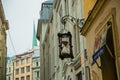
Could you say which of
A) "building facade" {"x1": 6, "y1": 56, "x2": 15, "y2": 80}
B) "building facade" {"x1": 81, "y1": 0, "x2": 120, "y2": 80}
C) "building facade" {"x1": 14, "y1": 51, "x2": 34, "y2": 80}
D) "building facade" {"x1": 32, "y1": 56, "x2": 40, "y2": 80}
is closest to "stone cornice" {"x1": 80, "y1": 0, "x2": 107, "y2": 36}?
"building facade" {"x1": 81, "y1": 0, "x2": 120, "y2": 80}

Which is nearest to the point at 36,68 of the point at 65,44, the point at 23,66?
the point at 23,66

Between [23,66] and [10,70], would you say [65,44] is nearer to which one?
[23,66]

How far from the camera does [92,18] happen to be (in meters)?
9.03

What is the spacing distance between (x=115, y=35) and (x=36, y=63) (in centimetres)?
6869

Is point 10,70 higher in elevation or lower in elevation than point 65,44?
lower

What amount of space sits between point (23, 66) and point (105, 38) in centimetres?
7818

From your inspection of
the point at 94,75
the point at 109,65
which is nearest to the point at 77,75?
the point at 94,75

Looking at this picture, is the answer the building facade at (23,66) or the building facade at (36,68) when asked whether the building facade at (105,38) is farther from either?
the building facade at (23,66)

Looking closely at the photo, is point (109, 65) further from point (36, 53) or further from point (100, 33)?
point (36, 53)

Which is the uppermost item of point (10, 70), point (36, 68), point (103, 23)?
point (103, 23)

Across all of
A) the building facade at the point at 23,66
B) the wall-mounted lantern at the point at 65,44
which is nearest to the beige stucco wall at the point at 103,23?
the wall-mounted lantern at the point at 65,44

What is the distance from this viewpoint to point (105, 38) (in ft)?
23.9

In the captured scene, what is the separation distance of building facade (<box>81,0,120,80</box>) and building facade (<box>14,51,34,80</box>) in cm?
7219

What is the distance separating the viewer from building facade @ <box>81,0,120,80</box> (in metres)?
7.19
